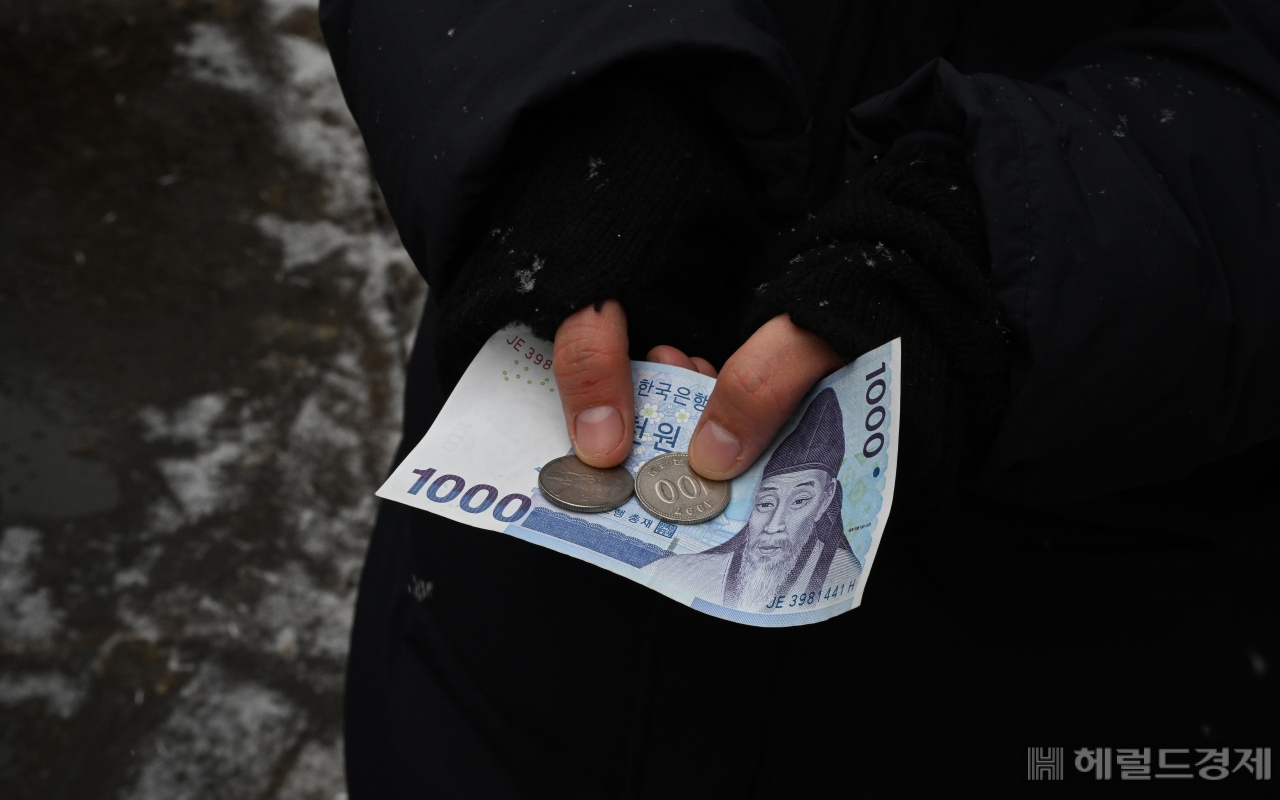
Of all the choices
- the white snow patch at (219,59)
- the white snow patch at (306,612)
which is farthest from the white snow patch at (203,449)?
the white snow patch at (219,59)

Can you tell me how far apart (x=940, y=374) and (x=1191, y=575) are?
501 millimetres

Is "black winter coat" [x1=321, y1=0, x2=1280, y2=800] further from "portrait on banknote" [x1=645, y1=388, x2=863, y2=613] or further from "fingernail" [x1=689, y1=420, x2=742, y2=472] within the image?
"fingernail" [x1=689, y1=420, x2=742, y2=472]

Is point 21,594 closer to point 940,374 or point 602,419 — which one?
point 602,419

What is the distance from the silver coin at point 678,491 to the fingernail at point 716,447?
0.14ft

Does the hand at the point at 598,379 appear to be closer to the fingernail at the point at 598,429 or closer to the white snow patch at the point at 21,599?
the fingernail at the point at 598,429

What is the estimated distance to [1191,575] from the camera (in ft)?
3.87

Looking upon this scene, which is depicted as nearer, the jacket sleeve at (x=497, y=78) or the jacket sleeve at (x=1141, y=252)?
the jacket sleeve at (x=1141, y=252)

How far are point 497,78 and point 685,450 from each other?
1.80 ft

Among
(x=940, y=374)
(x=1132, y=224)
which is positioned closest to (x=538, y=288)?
(x=940, y=374)

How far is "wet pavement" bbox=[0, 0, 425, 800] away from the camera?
243 centimetres

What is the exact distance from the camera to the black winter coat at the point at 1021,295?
94 centimetres

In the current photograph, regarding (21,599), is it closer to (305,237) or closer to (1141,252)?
(305,237)

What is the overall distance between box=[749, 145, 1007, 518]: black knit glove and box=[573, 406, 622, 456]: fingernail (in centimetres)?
24

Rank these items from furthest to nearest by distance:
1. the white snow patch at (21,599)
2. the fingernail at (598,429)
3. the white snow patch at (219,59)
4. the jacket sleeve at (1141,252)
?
the white snow patch at (219,59) < the white snow patch at (21,599) < the fingernail at (598,429) < the jacket sleeve at (1141,252)
